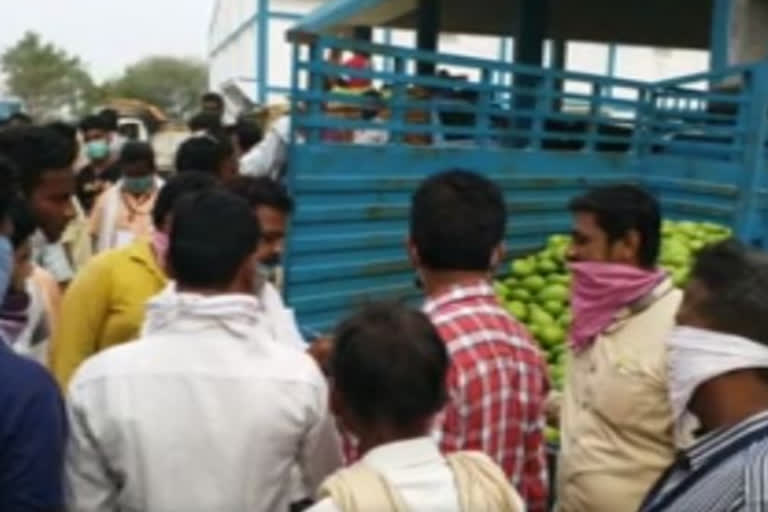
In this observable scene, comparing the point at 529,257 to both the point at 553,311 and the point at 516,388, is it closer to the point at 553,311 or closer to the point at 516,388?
the point at 553,311

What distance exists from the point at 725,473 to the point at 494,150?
4.13m

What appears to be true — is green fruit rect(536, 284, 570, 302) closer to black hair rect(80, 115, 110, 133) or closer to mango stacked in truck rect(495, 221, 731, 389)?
mango stacked in truck rect(495, 221, 731, 389)

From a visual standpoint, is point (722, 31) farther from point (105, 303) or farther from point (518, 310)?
point (105, 303)

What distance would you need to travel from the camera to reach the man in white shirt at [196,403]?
2129 mm

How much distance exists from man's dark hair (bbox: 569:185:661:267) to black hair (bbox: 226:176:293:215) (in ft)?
3.22

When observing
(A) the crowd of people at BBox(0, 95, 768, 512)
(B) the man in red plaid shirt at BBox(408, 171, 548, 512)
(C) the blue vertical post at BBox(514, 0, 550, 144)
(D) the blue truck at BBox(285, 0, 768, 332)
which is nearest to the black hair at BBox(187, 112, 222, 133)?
Answer: (D) the blue truck at BBox(285, 0, 768, 332)

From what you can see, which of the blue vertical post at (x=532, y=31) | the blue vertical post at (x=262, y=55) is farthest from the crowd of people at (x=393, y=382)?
the blue vertical post at (x=262, y=55)

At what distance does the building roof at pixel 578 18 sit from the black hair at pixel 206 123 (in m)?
3.13

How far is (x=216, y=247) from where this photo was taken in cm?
221

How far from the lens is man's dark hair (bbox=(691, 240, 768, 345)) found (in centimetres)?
192

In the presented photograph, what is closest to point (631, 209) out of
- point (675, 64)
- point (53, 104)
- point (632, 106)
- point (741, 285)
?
point (741, 285)

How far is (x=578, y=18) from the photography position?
13688mm

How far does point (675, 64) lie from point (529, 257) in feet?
83.4

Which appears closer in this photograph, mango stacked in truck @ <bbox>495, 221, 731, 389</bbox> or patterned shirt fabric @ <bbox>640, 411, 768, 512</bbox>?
patterned shirt fabric @ <bbox>640, 411, 768, 512</bbox>
